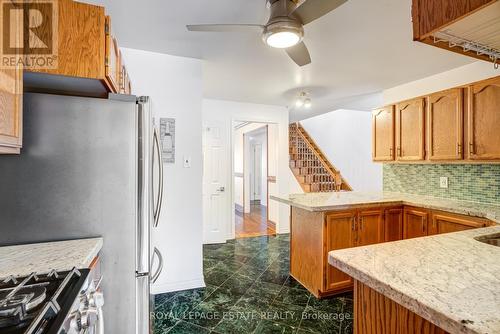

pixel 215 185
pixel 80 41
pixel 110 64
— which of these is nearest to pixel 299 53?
pixel 110 64

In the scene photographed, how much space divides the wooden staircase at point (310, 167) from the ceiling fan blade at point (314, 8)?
420 cm

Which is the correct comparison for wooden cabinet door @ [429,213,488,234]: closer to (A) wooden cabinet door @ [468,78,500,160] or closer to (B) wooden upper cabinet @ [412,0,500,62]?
(A) wooden cabinet door @ [468,78,500,160]

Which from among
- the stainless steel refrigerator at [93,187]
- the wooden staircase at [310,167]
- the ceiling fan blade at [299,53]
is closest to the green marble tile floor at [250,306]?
the stainless steel refrigerator at [93,187]

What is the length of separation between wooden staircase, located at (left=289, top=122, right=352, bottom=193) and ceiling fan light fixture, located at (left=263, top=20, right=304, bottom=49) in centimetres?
405

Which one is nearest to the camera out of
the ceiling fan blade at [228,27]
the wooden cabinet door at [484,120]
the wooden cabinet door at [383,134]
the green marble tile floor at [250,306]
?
the ceiling fan blade at [228,27]

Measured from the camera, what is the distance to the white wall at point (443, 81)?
2.82m

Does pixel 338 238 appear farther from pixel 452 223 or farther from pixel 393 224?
pixel 452 223

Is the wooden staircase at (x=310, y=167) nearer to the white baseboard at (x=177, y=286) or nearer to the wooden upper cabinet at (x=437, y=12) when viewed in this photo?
the white baseboard at (x=177, y=286)

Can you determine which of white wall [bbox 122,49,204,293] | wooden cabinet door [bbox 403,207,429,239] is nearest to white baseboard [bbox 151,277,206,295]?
white wall [bbox 122,49,204,293]

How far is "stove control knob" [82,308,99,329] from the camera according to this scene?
87 centimetres

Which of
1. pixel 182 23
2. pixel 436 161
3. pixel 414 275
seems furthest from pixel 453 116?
pixel 182 23

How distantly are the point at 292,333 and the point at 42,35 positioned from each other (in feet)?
8.37

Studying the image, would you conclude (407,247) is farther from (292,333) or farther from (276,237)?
(276,237)

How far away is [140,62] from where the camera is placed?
2658 mm
